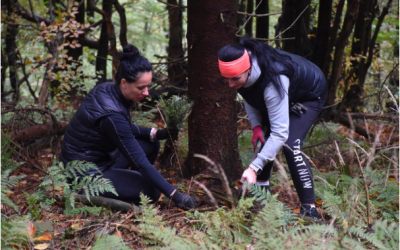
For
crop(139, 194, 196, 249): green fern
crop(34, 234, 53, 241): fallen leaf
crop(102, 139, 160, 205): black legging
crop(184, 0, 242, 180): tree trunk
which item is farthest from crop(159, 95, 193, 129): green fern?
crop(34, 234, 53, 241): fallen leaf

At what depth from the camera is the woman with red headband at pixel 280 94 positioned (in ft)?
10.5

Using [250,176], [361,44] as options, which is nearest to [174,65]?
[250,176]

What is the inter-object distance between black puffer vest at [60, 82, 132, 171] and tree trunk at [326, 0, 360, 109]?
437cm

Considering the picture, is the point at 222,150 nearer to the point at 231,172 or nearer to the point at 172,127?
the point at 231,172

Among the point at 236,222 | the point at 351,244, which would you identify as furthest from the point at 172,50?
the point at 351,244

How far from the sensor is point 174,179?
461 cm

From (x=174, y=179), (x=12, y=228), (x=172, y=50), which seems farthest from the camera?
(x=172, y=50)

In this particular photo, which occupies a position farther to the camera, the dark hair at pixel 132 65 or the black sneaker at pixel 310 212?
the dark hair at pixel 132 65

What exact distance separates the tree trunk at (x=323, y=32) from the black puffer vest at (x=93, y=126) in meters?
5.16

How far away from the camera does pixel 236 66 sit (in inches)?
124

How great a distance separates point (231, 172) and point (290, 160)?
103cm

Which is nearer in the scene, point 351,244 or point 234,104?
point 351,244

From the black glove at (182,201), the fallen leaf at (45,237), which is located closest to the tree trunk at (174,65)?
the black glove at (182,201)

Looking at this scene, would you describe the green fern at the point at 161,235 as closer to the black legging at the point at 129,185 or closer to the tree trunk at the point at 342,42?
the black legging at the point at 129,185
